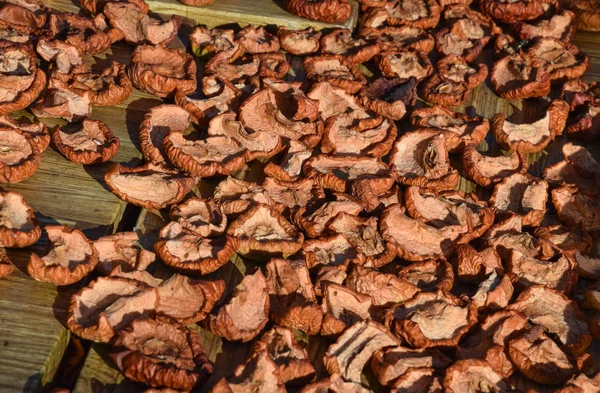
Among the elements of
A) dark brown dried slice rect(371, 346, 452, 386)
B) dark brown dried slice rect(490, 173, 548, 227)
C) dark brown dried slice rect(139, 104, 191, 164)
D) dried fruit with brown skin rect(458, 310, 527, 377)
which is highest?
dark brown dried slice rect(490, 173, 548, 227)

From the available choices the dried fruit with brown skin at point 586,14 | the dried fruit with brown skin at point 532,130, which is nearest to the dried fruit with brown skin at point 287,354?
the dried fruit with brown skin at point 532,130

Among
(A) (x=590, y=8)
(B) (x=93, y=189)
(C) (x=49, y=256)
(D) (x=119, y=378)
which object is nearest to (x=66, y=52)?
(B) (x=93, y=189)

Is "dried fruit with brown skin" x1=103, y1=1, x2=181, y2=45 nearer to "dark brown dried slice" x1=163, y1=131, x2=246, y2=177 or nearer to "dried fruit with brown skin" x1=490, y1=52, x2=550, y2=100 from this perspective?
"dark brown dried slice" x1=163, y1=131, x2=246, y2=177

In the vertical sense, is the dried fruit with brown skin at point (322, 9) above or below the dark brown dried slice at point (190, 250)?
above

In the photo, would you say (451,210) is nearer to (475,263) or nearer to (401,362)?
(475,263)

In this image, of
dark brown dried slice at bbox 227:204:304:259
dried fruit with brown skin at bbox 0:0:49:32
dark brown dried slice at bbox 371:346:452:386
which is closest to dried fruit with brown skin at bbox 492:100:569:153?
dark brown dried slice at bbox 227:204:304:259

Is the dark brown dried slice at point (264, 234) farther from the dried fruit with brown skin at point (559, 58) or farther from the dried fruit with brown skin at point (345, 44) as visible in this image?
the dried fruit with brown skin at point (559, 58)
